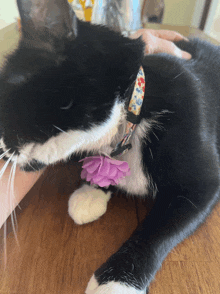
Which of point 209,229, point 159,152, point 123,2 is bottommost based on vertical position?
point 209,229

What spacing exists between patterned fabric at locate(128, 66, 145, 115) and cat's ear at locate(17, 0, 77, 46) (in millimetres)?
140

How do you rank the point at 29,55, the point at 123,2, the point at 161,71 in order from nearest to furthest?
the point at 29,55 → the point at 161,71 → the point at 123,2

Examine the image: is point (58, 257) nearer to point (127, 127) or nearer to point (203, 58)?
point (127, 127)

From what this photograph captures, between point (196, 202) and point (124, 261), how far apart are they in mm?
200

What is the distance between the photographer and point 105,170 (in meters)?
0.50

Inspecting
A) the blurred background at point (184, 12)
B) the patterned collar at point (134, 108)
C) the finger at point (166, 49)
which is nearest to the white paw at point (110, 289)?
the patterned collar at point (134, 108)

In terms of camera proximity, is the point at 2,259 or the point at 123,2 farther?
the point at 123,2

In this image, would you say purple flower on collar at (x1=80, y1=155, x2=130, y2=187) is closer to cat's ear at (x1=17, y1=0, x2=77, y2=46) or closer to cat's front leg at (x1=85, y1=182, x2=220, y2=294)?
cat's front leg at (x1=85, y1=182, x2=220, y2=294)

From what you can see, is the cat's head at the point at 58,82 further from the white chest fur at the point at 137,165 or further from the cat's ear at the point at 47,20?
the white chest fur at the point at 137,165

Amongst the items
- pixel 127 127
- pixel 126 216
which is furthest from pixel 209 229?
pixel 127 127

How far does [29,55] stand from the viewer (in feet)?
1.30

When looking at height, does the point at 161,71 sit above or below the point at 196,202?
above

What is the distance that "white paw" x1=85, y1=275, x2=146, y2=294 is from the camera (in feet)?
1.29

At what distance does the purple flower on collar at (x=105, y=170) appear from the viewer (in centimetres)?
50
